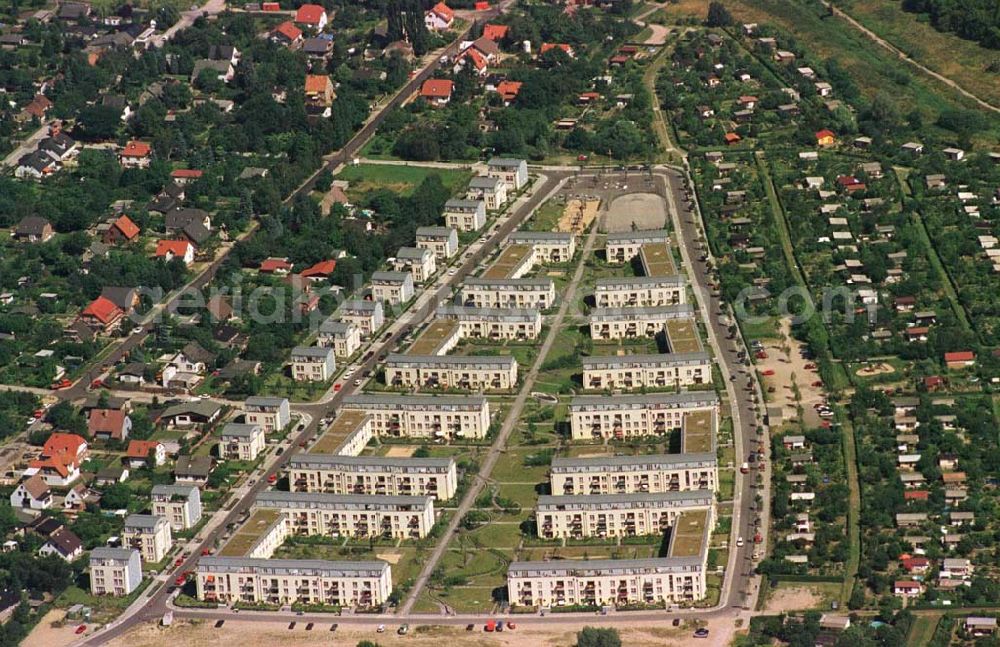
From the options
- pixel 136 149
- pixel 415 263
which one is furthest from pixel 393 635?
pixel 136 149

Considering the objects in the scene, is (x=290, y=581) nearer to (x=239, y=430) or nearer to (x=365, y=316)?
(x=239, y=430)

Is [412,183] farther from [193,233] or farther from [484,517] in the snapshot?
[484,517]

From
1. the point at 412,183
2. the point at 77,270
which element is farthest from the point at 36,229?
the point at 412,183

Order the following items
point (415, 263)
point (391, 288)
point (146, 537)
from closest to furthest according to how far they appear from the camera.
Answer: point (146, 537) → point (391, 288) → point (415, 263)

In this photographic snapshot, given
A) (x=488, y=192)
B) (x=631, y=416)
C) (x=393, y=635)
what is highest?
(x=488, y=192)

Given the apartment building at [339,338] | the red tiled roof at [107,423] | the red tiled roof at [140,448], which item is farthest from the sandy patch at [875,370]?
the red tiled roof at [107,423]
